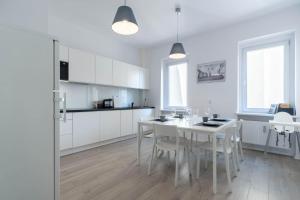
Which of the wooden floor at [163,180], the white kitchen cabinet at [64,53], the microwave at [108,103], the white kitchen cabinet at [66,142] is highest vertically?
the white kitchen cabinet at [64,53]

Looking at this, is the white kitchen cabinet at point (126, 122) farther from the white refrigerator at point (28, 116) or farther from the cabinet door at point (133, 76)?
the white refrigerator at point (28, 116)

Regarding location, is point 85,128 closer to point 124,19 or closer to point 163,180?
point 163,180

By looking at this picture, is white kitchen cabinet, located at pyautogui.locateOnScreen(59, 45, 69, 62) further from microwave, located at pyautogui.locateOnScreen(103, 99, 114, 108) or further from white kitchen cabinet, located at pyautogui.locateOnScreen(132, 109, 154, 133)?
white kitchen cabinet, located at pyautogui.locateOnScreen(132, 109, 154, 133)

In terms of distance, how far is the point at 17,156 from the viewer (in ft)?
3.55

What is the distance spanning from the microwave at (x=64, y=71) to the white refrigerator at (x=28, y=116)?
84.1 inches

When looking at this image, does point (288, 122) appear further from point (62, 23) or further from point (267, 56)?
point (62, 23)

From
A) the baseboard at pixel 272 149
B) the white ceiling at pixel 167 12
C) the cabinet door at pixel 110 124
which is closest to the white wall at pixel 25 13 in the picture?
the white ceiling at pixel 167 12

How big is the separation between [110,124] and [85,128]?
0.65m

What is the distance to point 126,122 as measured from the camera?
→ 4.31 m

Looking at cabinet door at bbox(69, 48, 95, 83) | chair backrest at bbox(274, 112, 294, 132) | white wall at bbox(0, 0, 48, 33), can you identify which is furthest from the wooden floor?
white wall at bbox(0, 0, 48, 33)

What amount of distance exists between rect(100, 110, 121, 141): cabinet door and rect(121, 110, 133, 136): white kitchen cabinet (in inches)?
5.2

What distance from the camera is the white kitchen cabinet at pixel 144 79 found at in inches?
200

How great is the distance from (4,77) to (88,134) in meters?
2.62

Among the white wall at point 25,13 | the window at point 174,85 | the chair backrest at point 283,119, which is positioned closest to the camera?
the white wall at point 25,13
